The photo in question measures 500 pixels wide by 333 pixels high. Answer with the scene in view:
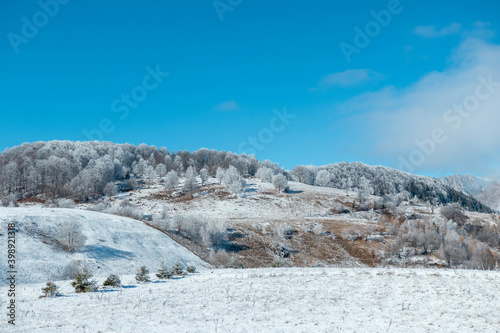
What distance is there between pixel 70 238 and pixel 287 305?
83.1 ft

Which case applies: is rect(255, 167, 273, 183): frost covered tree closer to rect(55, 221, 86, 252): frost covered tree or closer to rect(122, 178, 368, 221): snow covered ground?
rect(122, 178, 368, 221): snow covered ground

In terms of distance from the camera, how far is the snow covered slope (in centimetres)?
A: 2552

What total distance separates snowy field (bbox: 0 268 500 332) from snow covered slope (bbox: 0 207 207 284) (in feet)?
23.3

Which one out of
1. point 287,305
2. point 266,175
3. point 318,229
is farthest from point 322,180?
point 287,305

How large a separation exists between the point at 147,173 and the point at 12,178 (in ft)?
146

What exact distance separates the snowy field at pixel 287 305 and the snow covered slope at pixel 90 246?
23.3ft

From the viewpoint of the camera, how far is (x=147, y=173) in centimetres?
12756

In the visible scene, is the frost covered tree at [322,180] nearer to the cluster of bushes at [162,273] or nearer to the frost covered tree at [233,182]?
the frost covered tree at [233,182]

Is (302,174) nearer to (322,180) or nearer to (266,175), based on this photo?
(322,180)

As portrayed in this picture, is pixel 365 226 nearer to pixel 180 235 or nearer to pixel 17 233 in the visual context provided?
pixel 180 235

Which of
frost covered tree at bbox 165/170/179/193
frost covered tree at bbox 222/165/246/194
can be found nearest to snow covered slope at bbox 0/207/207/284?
frost covered tree at bbox 222/165/246/194

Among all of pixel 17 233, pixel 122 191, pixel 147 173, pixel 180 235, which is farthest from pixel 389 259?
pixel 147 173

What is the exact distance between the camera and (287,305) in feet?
48.3

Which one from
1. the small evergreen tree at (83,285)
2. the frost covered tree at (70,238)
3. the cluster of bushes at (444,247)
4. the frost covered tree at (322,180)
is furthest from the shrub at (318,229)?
the frost covered tree at (322,180)
